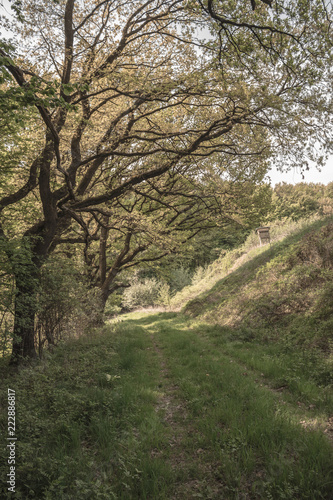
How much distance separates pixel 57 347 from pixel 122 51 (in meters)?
8.88

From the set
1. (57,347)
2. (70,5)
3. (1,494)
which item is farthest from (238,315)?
(70,5)

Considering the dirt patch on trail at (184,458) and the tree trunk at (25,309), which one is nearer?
the dirt patch on trail at (184,458)

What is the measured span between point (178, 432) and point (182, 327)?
10382 mm

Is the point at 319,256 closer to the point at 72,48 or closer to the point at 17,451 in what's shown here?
the point at 17,451

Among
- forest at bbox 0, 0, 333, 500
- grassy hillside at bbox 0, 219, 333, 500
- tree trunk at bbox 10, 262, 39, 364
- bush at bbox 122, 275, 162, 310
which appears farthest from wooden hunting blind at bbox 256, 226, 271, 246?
bush at bbox 122, 275, 162, 310

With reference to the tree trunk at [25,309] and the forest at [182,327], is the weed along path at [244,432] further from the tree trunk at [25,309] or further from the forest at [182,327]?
the tree trunk at [25,309]

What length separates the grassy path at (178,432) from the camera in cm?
278

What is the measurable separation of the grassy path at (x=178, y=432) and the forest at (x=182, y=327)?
0.03 m

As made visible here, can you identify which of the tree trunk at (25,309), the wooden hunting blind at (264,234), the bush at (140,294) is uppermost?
the wooden hunting blind at (264,234)

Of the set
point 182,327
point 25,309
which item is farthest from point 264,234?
point 25,309

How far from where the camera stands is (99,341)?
30.2ft

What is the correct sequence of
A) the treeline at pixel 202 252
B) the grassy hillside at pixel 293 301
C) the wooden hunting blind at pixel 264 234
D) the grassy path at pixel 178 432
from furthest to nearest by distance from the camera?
the wooden hunting blind at pixel 264 234
the treeline at pixel 202 252
the grassy hillside at pixel 293 301
the grassy path at pixel 178 432

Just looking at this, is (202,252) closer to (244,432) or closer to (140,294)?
(140,294)

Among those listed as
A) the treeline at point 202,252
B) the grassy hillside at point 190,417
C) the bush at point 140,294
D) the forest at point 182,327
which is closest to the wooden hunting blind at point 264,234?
the treeline at point 202,252
